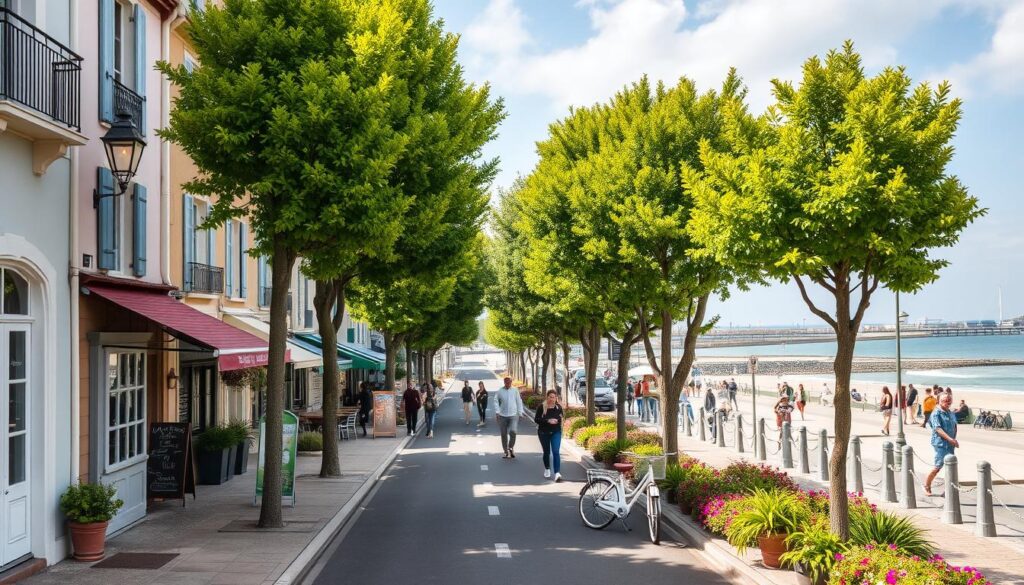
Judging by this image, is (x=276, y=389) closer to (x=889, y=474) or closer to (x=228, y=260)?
(x=228, y=260)

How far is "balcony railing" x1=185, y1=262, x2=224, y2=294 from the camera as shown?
57.3ft

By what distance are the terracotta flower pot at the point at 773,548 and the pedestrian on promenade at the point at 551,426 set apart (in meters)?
7.14

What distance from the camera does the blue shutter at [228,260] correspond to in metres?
20.9

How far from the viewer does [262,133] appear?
37.7ft

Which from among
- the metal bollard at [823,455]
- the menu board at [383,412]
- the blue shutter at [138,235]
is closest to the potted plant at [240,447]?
the blue shutter at [138,235]

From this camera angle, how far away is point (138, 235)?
43.2 feet

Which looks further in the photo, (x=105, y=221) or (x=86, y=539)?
(x=105, y=221)

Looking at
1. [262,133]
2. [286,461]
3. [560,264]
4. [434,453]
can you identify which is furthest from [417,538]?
[434,453]

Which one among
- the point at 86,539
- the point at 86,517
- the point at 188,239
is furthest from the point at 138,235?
the point at 86,539

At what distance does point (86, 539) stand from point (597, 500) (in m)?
6.86

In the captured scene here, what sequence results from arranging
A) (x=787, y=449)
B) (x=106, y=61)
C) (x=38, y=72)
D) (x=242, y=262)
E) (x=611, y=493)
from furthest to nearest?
(x=242, y=262)
(x=787, y=449)
(x=611, y=493)
(x=106, y=61)
(x=38, y=72)

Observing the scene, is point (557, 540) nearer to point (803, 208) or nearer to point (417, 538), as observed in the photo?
point (417, 538)

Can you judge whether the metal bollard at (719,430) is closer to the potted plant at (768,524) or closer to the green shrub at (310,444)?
the green shrub at (310,444)

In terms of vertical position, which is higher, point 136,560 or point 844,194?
point 844,194
